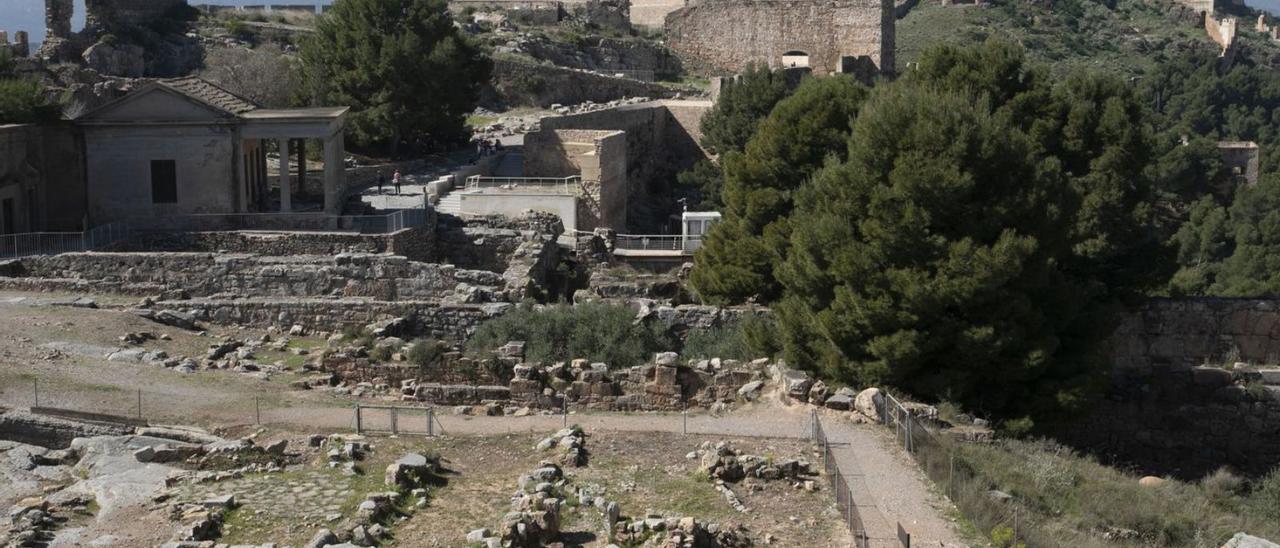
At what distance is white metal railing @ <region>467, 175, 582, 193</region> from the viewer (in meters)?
40.2

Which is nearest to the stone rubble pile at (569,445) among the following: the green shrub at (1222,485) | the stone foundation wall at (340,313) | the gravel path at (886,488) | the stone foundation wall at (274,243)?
the gravel path at (886,488)

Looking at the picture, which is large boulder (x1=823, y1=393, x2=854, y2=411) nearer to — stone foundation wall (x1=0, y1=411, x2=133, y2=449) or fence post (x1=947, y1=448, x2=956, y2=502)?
fence post (x1=947, y1=448, x2=956, y2=502)

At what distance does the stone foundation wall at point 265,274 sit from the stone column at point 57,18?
27136 millimetres

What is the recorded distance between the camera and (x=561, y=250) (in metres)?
33.4

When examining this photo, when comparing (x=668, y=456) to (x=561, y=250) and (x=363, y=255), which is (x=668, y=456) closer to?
(x=363, y=255)

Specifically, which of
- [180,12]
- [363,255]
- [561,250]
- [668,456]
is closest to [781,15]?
[180,12]

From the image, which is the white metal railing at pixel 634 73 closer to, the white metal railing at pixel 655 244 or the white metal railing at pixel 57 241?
the white metal railing at pixel 655 244

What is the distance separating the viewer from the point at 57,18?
175ft

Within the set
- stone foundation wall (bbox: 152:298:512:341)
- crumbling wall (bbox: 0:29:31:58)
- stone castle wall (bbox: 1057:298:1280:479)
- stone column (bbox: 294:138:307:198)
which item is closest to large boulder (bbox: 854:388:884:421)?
stone castle wall (bbox: 1057:298:1280:479)

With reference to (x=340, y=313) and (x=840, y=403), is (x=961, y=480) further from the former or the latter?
(x=340, y=313)

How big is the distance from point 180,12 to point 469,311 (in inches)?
1557

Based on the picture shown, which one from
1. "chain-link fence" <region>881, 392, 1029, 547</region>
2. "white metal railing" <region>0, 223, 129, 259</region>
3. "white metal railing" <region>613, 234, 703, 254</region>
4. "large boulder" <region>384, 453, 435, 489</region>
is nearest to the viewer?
"chain-link fence" <region>881, 392, 1029, 547</region>

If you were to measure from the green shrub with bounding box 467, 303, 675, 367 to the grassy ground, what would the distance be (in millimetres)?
6347

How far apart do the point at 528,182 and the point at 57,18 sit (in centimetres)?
2088
